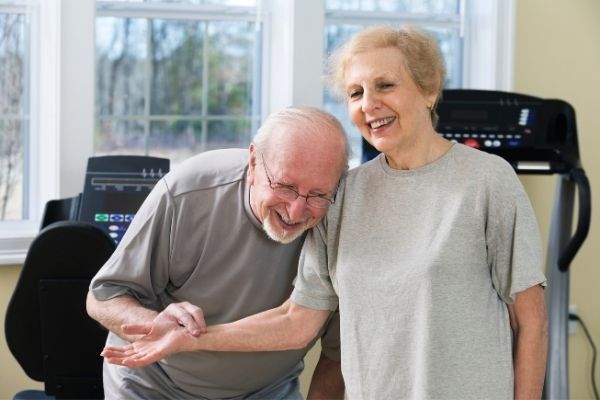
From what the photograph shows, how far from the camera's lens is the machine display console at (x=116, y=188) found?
327 centimetres

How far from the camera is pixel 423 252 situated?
1.77 meters

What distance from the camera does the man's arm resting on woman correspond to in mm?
2010

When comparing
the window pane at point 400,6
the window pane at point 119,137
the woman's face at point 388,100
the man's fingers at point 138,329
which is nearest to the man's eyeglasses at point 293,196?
the woman's face at point 388,100

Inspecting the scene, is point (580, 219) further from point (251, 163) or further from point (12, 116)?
point (12, 116)

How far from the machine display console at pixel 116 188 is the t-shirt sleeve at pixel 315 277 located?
1365mm

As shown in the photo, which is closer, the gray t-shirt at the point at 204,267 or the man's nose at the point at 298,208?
the man's nose at the point at 298,208

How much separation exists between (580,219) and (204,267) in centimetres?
161

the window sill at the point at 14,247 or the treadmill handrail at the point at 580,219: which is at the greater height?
the treadmill handrail at the point at 580,219

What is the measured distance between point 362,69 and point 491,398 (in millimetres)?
697

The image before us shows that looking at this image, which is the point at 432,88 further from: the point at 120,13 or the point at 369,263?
the point at 120,13

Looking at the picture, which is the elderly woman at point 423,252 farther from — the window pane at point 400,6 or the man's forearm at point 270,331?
the window pane at point 400,6

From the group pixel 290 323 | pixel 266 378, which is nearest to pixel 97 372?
pixel 266 378

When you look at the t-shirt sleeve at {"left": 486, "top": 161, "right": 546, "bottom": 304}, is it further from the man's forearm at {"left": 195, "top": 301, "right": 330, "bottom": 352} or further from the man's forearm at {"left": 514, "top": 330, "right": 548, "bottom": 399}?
the man's forearm at {"left": 195, "top": 301, "right": 330, "bottom": 352}

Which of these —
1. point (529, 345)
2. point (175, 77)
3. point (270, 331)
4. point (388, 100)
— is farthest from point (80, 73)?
point (529, 345)
